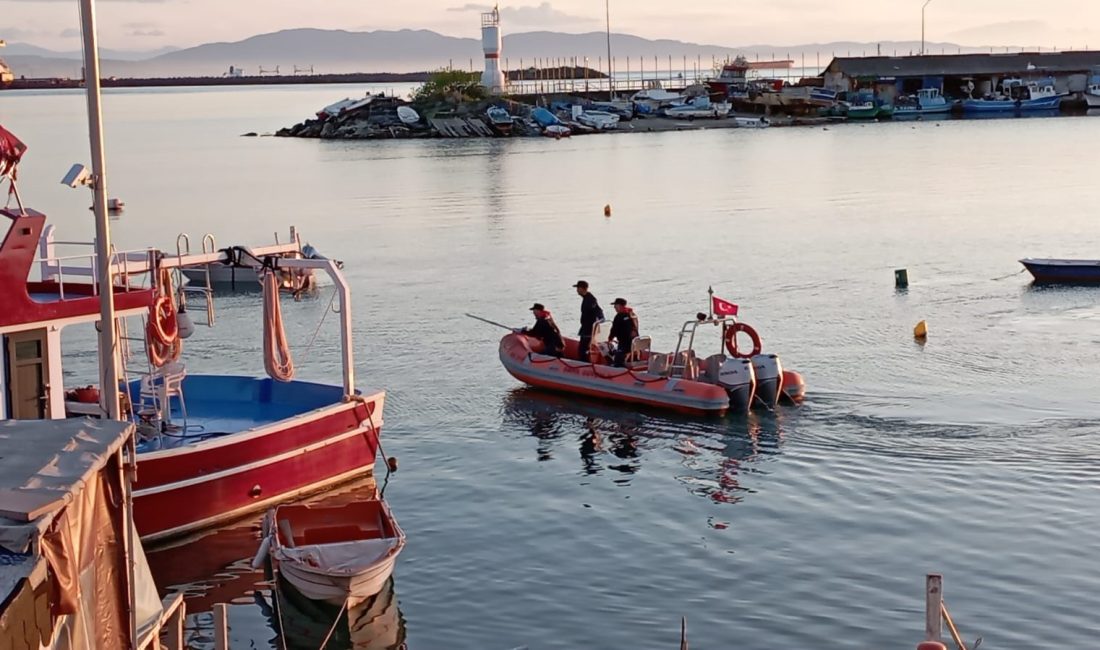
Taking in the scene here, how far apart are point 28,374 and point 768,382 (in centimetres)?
1294

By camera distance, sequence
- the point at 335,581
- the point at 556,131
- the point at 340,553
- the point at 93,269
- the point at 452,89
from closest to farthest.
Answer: the point at 335,581
the point at 340,553
the point at 93,269
the point at 556,131
the point at 452,89

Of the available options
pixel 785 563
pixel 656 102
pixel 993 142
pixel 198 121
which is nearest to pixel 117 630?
pixel 785 563

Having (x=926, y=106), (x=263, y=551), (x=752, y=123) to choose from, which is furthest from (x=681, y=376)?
(x=926, y=106)

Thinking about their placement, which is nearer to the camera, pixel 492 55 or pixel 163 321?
pixel 163 321

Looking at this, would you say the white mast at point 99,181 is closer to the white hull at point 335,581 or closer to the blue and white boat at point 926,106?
the white hull at point 335,581

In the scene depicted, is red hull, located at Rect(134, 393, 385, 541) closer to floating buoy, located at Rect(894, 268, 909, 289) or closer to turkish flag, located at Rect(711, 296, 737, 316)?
turkish flag, located at Rect(711, 296, 737, 316)

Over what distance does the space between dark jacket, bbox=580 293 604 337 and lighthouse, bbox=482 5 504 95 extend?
11280 centimetres

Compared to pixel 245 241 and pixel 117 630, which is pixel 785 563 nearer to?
pixel 117 630

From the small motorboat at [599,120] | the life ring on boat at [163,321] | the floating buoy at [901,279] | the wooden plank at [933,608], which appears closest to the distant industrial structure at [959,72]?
the small motorboat at [599,120]

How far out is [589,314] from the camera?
2622 cm

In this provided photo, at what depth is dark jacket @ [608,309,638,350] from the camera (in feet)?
84.3

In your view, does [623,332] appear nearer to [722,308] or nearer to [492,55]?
[722,308]

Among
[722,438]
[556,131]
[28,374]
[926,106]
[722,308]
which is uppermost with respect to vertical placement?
[926,106]

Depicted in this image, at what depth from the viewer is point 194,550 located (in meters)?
18.3
